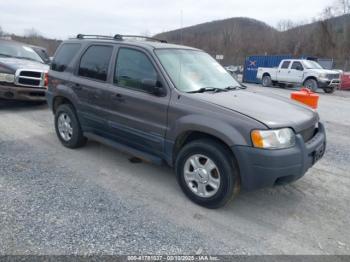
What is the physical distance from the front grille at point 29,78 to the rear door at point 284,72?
52.3ft

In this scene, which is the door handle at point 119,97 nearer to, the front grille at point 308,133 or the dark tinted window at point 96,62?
the dark tinted window at point 96,62

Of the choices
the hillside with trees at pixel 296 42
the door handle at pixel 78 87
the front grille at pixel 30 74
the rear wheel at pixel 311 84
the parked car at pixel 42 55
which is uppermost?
A: the hillside with trees at pixel 296 42

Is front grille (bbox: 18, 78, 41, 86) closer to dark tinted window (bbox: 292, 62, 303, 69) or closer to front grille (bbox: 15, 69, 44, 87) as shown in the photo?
front grille (bbox: 15, 69, 44, 87)

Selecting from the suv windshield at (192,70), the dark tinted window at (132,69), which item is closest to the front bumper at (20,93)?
the dark tinted window at (132,69)

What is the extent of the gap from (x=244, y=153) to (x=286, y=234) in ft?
2.98

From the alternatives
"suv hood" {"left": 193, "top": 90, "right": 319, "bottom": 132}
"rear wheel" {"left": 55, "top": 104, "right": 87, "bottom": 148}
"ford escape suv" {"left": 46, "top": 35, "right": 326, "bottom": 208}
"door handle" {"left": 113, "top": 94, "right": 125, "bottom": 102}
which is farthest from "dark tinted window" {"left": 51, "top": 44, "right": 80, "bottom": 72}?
"suv hood" {"left": 193, "top": 90, "right": 319, "bottom": 132}

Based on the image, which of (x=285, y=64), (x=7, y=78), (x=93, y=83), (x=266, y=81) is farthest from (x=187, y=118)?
(x=266, y=81)

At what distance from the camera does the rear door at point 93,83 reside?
14.3ft

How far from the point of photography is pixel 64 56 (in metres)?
5.12

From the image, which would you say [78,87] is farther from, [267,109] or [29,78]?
[29,78]

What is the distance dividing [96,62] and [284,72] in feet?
57.6

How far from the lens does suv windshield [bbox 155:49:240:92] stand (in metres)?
3.72

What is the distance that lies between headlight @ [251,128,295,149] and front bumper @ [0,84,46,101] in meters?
6.53

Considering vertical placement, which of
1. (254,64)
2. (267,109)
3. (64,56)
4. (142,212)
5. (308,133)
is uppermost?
(254,64)
